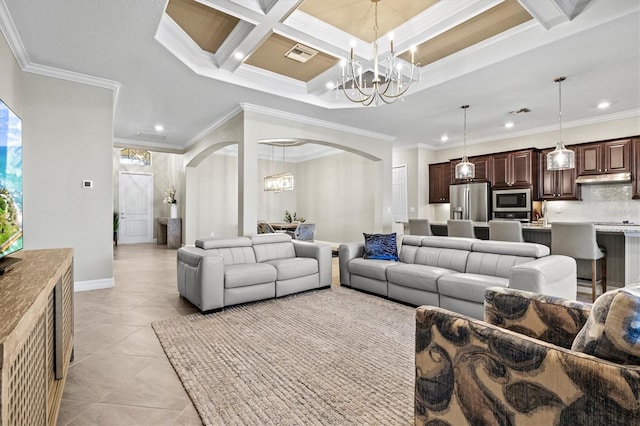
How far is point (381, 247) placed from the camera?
4.46 meters

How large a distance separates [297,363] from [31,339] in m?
1.62

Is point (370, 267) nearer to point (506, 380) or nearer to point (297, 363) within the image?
point (297, 363)

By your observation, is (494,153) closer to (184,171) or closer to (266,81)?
(266,81)

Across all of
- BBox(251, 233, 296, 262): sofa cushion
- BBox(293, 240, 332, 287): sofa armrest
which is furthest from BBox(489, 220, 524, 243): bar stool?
BBox(251, 233, 296, 262): sofa cushion

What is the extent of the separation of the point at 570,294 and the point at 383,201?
425 centimetres

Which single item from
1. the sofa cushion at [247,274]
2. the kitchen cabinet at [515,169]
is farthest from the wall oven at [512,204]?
the sofa cushion at [247,274]

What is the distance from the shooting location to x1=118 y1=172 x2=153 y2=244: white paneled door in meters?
10.2

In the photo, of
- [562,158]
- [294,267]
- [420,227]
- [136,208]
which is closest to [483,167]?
[420,227]

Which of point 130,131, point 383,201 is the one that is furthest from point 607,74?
point 130,131

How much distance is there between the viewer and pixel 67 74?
3.99 m

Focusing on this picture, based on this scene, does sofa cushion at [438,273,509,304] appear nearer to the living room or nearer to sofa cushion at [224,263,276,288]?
sofa cushion at [224,263,276,288]

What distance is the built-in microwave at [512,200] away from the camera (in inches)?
247

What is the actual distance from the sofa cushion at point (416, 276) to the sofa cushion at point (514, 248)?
46 cm

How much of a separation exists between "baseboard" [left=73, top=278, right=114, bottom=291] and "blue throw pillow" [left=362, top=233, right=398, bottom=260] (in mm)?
3539
